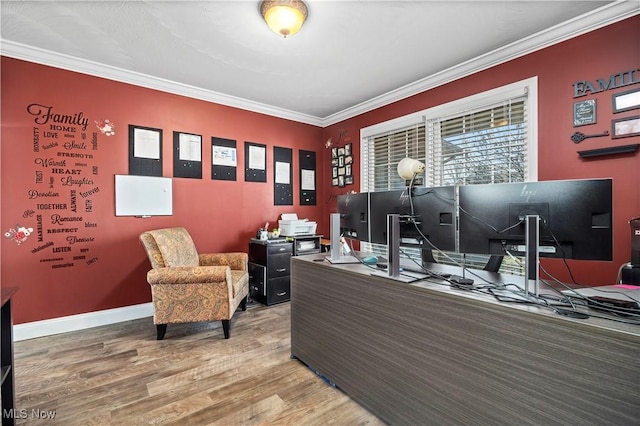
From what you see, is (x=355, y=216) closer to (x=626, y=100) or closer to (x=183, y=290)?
(x=183, y=290)

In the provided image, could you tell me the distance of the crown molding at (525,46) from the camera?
206cm

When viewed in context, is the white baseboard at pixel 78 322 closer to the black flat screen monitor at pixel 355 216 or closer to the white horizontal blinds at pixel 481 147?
the black flat screen monitor at pixel 355 216


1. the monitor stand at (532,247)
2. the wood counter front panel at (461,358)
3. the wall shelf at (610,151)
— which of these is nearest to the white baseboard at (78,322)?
the wood counter front panel at (461,358)

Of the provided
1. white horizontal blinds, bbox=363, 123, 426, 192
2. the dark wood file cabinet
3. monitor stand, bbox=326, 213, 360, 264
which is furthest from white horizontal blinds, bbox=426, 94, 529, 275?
the dark wood file cabinet

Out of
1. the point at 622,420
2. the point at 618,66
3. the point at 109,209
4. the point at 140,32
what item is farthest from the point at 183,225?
the point at 618,66

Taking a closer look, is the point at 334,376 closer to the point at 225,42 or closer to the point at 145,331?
the point at 145,331

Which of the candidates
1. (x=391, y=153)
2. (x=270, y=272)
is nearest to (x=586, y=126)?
(x=391, y=153)

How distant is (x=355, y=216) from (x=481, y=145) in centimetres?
184

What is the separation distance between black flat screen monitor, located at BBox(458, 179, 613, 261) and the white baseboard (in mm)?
3402

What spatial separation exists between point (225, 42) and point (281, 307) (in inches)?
115

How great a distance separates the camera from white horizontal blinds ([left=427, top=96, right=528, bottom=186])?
8.63 feet

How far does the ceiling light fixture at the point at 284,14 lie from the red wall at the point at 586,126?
198cm

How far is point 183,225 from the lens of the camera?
3447mm

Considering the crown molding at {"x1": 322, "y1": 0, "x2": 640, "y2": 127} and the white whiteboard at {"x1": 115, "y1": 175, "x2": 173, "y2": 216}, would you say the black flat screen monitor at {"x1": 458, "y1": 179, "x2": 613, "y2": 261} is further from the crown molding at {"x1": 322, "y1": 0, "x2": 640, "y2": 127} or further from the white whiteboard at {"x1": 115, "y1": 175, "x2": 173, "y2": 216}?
the white whiteboard at {"x1": 115, "y1": 175, "x2": 173, "y2": 216}
